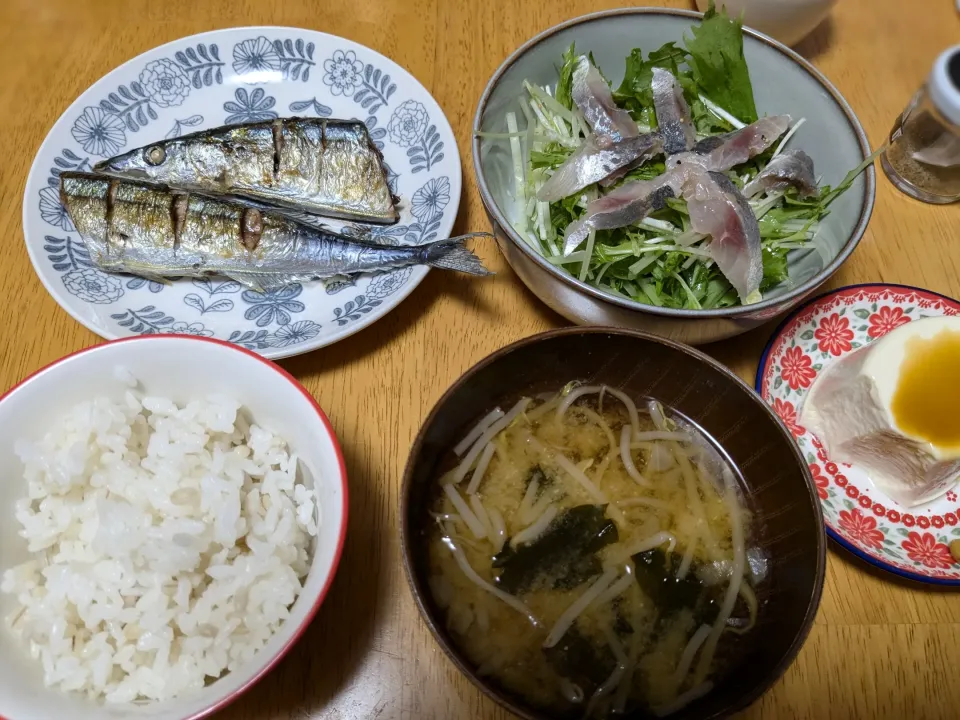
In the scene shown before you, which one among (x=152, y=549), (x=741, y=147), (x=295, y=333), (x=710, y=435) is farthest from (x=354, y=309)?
(x=741, y=147)

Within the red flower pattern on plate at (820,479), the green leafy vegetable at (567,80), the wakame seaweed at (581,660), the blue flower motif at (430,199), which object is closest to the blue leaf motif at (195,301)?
the blue flower motif at (430,199)

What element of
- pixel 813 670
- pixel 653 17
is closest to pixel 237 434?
pixel 813 670

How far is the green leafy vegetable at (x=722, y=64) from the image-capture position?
50.1 inches

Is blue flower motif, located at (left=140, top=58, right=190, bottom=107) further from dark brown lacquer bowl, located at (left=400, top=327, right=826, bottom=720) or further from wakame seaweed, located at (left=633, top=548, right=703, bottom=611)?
wakame seaweed, located at (left=633, top=548, right=703, bottom=611)

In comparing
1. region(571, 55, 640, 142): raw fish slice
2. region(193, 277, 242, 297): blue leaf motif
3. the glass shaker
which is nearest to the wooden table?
the glass shaker

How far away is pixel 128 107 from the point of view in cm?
163

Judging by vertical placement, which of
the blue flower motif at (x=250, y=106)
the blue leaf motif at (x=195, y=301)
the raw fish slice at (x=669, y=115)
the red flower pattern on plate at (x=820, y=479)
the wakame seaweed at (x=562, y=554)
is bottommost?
the red flower pattern on plate at (x=820, y=479)

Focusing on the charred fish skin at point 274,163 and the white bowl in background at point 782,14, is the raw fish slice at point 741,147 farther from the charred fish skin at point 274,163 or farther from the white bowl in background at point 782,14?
the charred fish skin at point 274,163

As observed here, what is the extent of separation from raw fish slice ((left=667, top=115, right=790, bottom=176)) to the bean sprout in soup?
51 cm

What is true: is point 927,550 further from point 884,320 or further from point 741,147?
point 741,147

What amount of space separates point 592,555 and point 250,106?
55.8 inches

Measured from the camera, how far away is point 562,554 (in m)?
0.98

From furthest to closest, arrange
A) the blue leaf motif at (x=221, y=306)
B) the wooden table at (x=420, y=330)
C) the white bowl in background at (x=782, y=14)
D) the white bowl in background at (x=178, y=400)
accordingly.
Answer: the white bowl in background at (x=782, y=14), the blue leaf motif at (x=221, y=306), the wooden table at (x=420, y=330), the white bowl in background at (x=178, y=400)

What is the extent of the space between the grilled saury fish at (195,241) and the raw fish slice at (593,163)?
365mm
